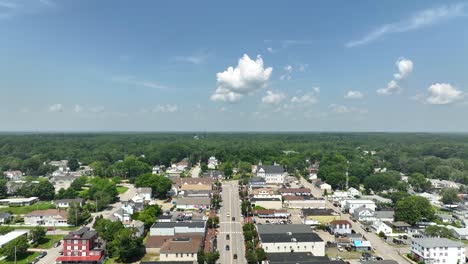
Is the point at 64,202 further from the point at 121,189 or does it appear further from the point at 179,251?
the point at 179,251

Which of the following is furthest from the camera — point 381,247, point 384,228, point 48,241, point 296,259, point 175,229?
point 384,228

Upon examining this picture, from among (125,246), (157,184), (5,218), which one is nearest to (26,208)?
(5,218)

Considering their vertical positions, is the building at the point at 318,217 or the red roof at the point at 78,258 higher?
the building at the point at 318,217

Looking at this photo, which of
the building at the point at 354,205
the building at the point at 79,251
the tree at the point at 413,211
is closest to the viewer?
the building at the point at 79,251

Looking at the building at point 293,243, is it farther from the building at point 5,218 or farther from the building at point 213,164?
the building at point 213,164

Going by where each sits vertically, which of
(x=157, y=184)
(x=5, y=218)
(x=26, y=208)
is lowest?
(x=26, y=208)

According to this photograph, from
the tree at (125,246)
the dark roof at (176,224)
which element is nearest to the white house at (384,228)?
the dark roof at (176,224)
